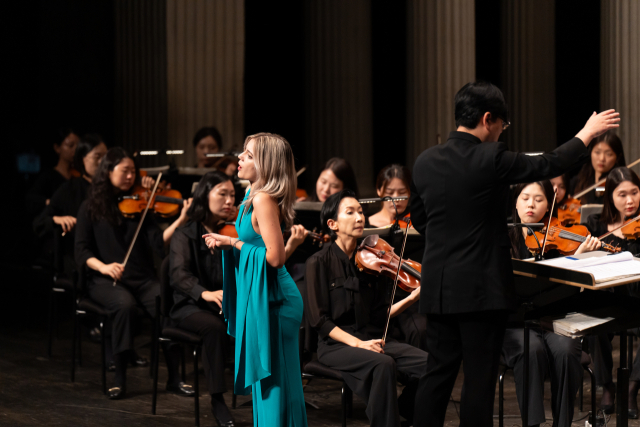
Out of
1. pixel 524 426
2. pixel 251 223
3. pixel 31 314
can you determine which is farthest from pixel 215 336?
pixel 31 314

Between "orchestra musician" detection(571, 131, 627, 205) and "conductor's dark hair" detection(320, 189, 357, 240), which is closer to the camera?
"conductor's dark hair" detection(320, 189, 357, 240)

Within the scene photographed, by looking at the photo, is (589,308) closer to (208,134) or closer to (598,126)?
(598,126)

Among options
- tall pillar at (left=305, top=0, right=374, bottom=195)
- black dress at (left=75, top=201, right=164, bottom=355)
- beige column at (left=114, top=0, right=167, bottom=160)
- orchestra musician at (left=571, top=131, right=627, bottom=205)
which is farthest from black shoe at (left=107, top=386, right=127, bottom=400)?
tall pillar at (left=305, top=0, right=374, bottom=195)

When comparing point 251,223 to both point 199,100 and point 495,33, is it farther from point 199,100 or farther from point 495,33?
point 495,33

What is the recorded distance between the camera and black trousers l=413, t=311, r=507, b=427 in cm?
231

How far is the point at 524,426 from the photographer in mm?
2670

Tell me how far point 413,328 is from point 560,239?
787 mm

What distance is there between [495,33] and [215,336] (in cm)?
661

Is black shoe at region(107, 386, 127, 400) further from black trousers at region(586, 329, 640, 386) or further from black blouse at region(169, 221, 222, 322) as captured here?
black trousers at region(586, 329, 640, 386)

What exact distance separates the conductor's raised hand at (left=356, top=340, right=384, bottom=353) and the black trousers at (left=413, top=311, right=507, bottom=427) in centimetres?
59

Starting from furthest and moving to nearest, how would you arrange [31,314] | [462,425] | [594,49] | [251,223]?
[594,49], [31,314], [251,223], [462,425]

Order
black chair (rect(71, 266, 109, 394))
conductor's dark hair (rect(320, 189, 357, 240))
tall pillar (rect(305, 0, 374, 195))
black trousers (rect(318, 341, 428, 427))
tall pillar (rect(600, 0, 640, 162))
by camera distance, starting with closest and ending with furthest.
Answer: black trousers (rect(318, 341, 428, 427)) → conductor's dark hair (rect(320, 189, 357, 240)) → black chair (rect(71, 266, 109, 394)) → tall pillar (rect(600, 0, 640, 162)) → tall pillar (rect(305, 0, 374, 195))

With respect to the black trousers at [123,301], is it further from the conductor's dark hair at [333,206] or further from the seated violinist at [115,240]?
the conductor's dark hair at [333,206]

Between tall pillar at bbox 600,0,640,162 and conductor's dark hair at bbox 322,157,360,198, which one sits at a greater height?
tall pillar at bbox 600,0,640,162
